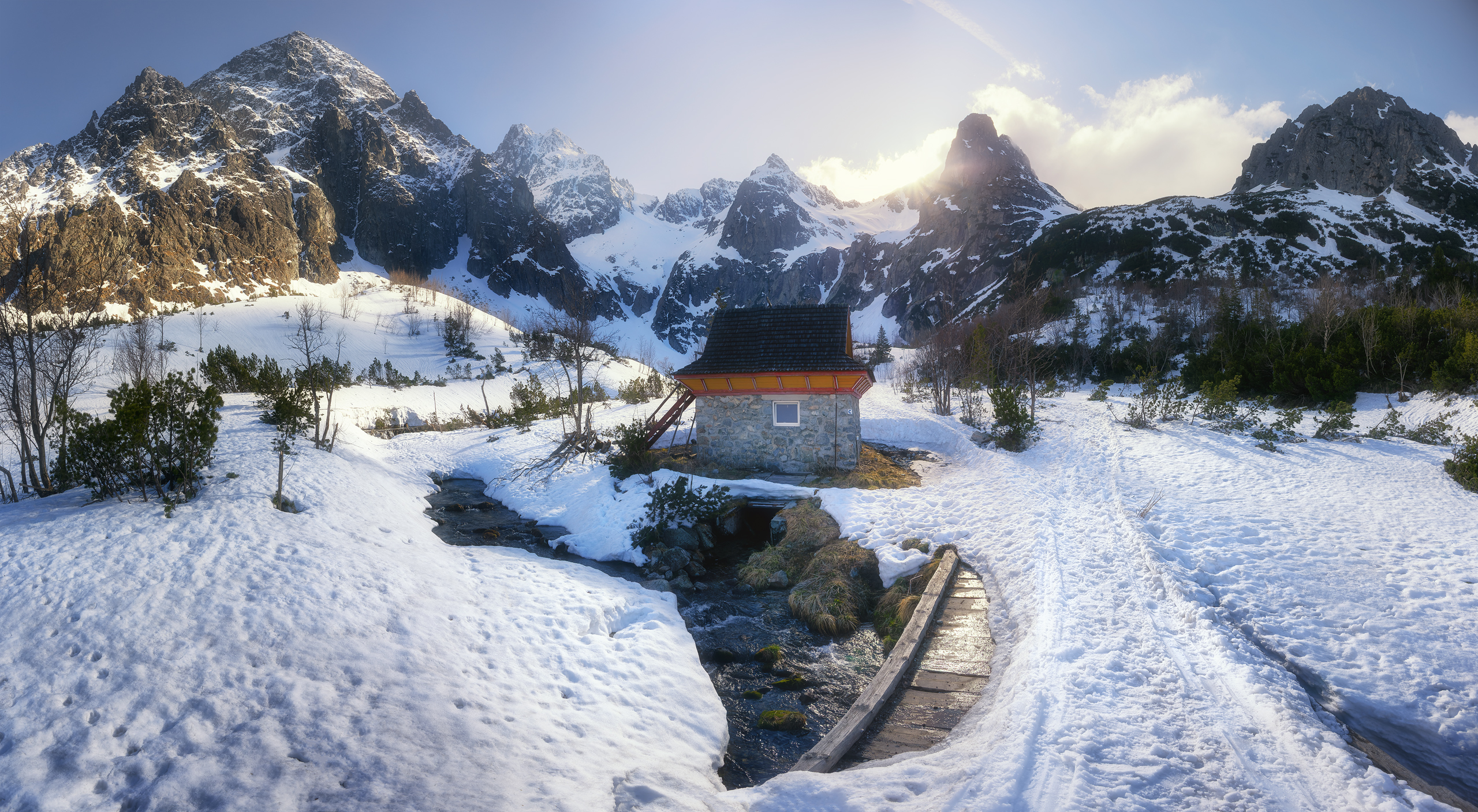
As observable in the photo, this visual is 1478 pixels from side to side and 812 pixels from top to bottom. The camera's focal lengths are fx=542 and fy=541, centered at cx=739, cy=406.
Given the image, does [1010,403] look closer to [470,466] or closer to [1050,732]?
[1050,732]

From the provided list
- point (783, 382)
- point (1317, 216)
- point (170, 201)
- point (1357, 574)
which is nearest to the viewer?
point (1357, 574)

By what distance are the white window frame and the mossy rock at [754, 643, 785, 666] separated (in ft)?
26.2

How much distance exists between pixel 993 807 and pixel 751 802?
1770 mm

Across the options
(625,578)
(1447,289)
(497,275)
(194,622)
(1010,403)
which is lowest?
(625,578)

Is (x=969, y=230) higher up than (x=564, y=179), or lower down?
lower down

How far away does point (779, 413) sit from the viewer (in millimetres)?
15422

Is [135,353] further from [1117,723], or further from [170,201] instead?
[170,201]

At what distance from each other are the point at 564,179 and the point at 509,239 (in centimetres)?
7717

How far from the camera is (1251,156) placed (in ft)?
287

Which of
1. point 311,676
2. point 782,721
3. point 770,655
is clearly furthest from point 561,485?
point 782,721

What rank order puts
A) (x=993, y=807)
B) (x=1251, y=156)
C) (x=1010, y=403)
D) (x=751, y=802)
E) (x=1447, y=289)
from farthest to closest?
(x=1251, y=156) → (x=1447, y=289) → (x=1010, y=403) → (x=751, y=802) → (x=993, y=807)

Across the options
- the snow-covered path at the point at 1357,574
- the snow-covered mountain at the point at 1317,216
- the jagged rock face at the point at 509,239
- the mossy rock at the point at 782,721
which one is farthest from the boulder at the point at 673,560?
the jagged rock face at the point at 509,239

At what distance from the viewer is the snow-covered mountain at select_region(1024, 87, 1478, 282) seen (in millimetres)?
51625

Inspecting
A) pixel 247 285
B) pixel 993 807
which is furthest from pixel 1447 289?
pixel 247 285
